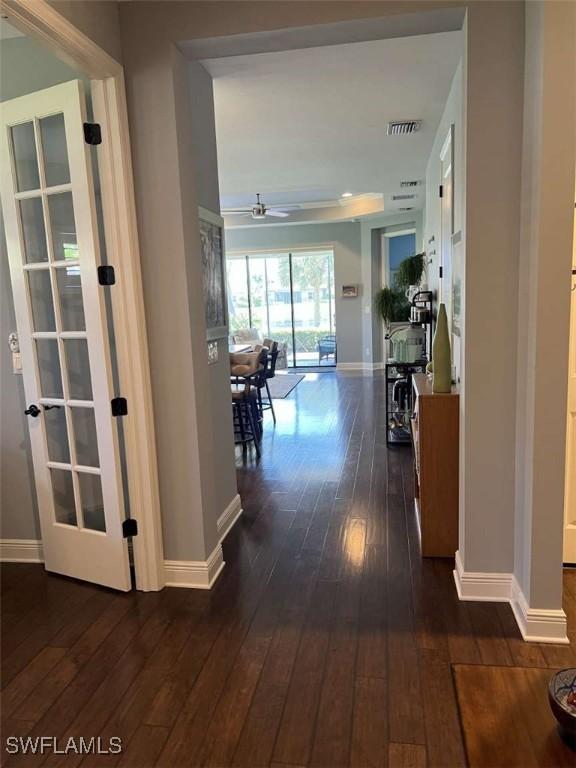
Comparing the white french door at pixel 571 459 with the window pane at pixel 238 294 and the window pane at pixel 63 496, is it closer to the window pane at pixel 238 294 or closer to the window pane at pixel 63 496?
the window pane at pixel 63 496

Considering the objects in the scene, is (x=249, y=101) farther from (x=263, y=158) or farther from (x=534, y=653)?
(x=534, y=653)

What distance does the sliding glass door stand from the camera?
34.3 ft

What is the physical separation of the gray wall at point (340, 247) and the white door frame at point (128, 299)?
25.6ft

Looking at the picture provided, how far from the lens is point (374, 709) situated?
1.88 metres

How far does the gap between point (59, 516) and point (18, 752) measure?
1.28 metres

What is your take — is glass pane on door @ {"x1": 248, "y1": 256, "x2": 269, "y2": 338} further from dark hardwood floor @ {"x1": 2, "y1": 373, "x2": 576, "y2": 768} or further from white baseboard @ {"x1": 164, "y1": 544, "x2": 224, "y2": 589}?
white baseboard @ {"x1": 164, "y1": 544, "x2": 224, "y2": 589}

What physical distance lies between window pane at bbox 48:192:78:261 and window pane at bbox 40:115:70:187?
0.28ft

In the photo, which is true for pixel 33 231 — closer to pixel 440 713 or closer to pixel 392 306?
pixel 440 713

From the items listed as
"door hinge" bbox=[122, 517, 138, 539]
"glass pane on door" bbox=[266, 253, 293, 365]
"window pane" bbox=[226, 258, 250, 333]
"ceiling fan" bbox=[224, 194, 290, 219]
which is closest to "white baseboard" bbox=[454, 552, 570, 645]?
"door hinge" bbox=[122, 517, 138, 539]

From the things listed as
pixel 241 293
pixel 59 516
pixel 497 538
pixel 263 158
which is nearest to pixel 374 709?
pixel 497 538

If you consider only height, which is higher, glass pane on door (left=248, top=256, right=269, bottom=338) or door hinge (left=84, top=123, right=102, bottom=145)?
door hinge (left=84, top=123, right=102, bottom=145)

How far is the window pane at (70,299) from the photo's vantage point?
2.61m

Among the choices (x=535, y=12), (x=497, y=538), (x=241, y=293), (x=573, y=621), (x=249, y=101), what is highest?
(x=249, y=101)

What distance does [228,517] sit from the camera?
3.45 metres
